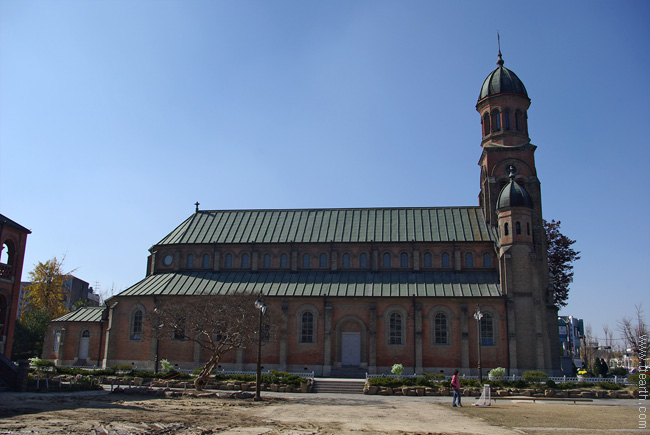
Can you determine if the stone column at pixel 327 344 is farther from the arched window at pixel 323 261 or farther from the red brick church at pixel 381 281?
the arched window at pixel 323 261

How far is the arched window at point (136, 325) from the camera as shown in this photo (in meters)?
48.3

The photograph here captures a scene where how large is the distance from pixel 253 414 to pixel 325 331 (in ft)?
77.4

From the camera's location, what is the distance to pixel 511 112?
51.2m

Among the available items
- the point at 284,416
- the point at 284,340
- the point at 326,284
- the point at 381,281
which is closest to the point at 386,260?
the point at 381,281

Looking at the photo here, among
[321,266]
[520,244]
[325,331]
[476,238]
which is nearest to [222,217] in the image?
[321,266]

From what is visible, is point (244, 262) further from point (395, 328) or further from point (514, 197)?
point (514, 197)

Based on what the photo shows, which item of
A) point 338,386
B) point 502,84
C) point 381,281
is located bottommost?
point 338,386

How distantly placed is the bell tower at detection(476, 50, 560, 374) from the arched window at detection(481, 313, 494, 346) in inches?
60.7

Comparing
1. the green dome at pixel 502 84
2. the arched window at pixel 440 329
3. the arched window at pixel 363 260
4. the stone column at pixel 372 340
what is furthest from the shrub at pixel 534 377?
the green dome at pixel 502 84

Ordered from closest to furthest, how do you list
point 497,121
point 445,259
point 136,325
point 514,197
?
point 514,197 < point 136,325 < point 445,259 < point 497,121

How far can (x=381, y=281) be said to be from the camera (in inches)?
1886

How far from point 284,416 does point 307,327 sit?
82.0ft

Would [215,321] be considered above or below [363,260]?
below

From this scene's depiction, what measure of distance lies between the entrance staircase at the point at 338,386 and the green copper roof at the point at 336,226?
1669cm
